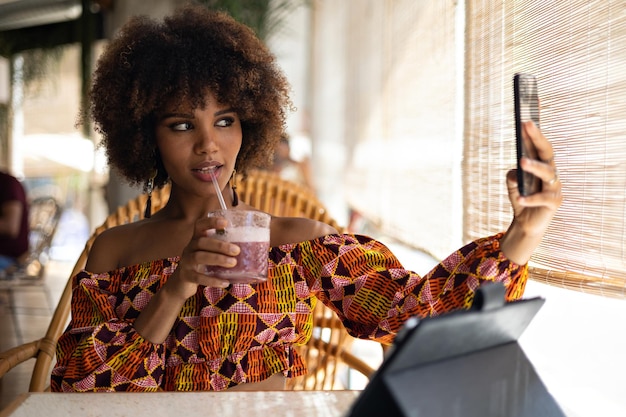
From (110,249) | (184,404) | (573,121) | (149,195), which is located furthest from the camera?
(149,195)

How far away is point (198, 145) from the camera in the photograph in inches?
50.4

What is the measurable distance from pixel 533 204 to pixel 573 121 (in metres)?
0.31

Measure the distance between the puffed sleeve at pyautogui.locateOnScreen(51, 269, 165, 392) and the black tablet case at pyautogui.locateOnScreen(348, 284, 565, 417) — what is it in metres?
0.74

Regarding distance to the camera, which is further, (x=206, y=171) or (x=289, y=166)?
(x=289, y=166)

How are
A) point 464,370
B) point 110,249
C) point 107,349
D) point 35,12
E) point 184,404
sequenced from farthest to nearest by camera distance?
point 35,12 < point 110,249 < point 107,349 < point 184,404 < point 464,370

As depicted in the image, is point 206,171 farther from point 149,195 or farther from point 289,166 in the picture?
point 289,166

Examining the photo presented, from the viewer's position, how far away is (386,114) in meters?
2.91

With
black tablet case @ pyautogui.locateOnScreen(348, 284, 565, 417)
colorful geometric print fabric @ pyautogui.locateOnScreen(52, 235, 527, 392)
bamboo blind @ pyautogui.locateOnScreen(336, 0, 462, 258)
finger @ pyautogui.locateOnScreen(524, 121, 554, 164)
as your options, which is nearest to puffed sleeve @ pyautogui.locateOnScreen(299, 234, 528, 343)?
colorful geometric print fabric @ pyautogui.locateOnScreen(52, 235, 527, 392)

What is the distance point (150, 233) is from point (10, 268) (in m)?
3.01

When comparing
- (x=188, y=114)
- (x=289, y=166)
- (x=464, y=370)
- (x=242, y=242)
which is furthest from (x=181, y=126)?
(x=289, y=166)

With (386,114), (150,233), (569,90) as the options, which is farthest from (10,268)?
(569,90)

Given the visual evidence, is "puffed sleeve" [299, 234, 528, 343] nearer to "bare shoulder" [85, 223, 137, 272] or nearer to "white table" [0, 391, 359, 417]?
"white table" [0, 391, 359, 417]

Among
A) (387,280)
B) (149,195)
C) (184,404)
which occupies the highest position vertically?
(149,195)

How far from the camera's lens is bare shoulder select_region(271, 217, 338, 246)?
138cm
